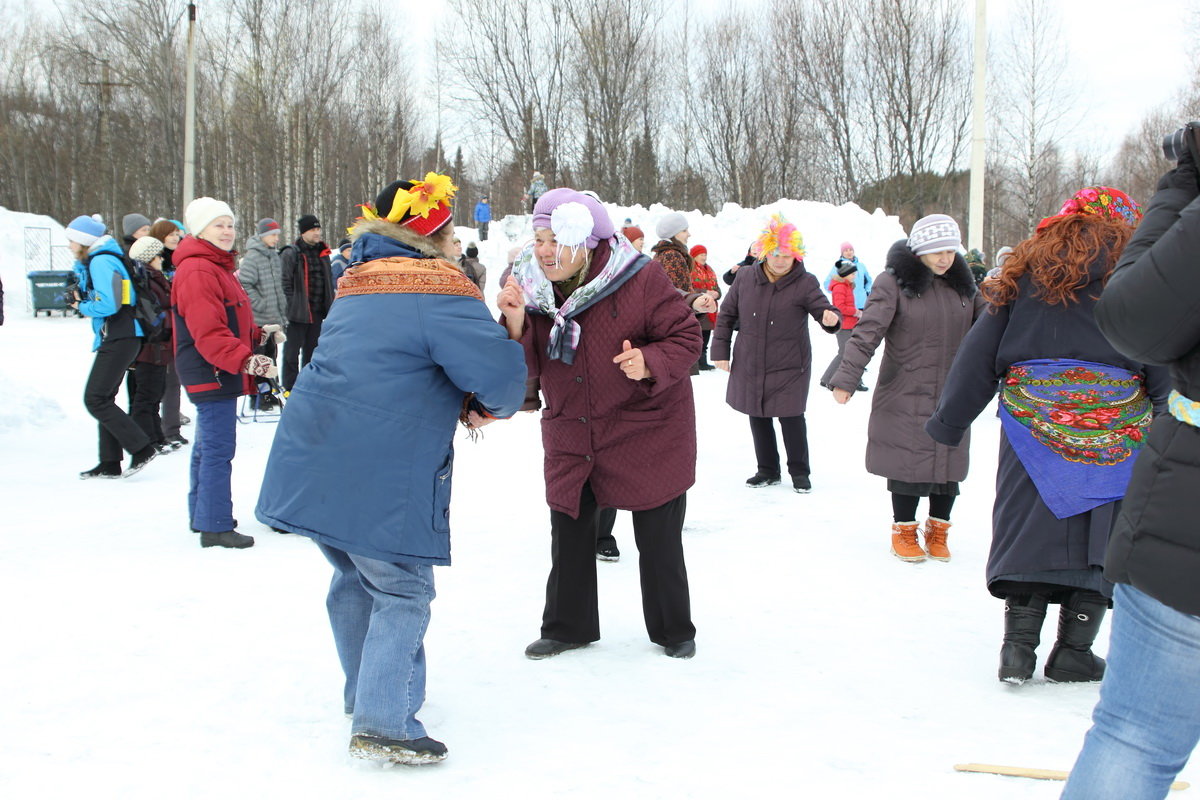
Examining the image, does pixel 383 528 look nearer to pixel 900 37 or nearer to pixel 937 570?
pixel 937 570

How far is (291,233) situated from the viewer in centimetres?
2992

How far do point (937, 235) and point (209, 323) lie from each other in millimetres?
3705

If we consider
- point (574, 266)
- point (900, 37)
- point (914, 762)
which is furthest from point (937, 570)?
point (900, 37)

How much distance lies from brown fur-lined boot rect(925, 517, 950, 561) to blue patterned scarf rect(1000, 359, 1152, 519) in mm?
1761

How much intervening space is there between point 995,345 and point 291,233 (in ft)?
95.9

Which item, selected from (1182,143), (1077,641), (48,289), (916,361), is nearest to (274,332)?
(916,361)

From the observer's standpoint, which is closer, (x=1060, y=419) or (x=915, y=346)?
(x=1060, y=419)

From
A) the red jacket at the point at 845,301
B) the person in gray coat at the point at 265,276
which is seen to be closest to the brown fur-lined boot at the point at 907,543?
the person in gray coat at the point at 265,276

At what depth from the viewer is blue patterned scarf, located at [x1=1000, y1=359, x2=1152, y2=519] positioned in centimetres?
314

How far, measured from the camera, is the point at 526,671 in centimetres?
351

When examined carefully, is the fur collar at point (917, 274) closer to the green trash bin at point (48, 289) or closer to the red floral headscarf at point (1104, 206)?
the red floral headscarf at point (1104, 206)

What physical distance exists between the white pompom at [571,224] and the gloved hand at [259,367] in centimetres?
217

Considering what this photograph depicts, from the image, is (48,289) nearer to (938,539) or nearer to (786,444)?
(786,444)

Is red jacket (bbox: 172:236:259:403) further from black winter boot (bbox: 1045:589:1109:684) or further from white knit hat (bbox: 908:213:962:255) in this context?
black winter boot (bbox: 1045:589:1109:684)
